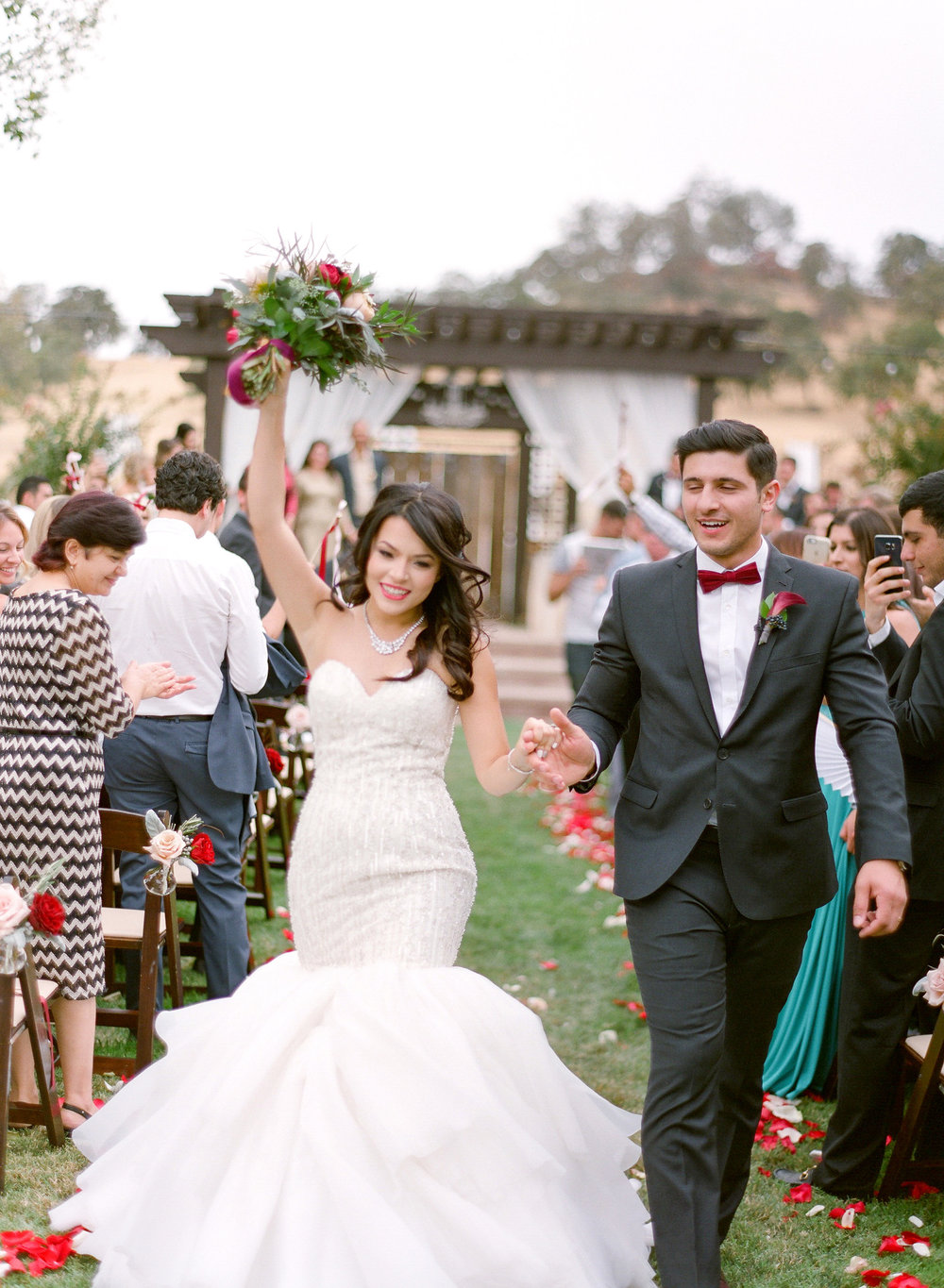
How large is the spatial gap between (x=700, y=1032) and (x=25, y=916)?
183 centimetres

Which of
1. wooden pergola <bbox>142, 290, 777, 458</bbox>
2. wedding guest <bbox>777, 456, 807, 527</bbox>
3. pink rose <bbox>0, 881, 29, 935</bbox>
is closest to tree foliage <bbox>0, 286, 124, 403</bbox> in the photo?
wooden pergola <bbox>142, 290, 777, 458</bbox>

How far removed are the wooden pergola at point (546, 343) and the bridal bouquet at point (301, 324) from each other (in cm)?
1174

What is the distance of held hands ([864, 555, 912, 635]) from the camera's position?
4496 mm

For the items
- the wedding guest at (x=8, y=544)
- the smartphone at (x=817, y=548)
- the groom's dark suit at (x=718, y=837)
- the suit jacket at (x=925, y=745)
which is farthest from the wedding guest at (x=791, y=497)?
the groom's dark suit at (x=718, y=837)

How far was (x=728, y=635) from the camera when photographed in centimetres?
347

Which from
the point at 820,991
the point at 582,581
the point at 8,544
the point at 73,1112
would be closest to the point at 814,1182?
the point at 820,991

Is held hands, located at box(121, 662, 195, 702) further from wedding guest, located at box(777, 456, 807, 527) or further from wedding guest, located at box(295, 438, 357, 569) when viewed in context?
wedding guest, located at box(777, 456, 807, 527)

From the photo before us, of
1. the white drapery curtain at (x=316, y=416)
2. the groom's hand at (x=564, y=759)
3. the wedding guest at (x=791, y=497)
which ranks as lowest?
the groom's hand at (x=564, y=759)

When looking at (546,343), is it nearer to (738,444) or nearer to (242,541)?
(242,541)

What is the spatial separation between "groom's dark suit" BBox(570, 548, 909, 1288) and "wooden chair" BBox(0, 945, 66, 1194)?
1.75 m

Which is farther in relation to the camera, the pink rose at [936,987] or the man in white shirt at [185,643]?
the man in white shirt at [185,643]

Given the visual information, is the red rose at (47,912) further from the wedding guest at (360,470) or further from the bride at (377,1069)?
the wedding guest at (360,470)

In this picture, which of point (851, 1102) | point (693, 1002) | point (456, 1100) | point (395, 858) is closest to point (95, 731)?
point (395, 858)

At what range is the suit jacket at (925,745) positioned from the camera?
3969 millimetres
